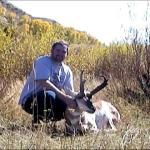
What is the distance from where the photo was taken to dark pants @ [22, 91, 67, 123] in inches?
324

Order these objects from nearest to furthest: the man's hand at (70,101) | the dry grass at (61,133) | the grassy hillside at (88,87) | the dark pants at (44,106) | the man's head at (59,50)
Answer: the dry grass at (61,133), the grassy hillside at (88,87), the man's hand at (70,101), the dark pants at (44,106), the man's head at (59,50)

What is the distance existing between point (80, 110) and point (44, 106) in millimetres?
516

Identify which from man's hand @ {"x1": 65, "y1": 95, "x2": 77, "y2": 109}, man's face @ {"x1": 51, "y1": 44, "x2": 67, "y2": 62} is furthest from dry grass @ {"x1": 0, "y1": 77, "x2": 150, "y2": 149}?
man's face @ {"x1": 51, "y1": 44, "x2": 67, "y2": 62}

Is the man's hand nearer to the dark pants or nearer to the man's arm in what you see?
the man's arm

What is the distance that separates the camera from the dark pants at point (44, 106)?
8.23 metres

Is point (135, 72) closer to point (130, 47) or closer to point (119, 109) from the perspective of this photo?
point (130, 47)

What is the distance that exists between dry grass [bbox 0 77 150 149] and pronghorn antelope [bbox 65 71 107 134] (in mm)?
172

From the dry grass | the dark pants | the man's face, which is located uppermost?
the man's face

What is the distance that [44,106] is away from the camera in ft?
26.9

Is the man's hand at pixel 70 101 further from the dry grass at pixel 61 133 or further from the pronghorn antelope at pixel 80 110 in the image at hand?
the dry grass at pixel 61 133

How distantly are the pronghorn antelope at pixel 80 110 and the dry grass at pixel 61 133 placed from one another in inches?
6.8

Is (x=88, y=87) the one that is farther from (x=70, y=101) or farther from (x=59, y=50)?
(x=70, y=101)

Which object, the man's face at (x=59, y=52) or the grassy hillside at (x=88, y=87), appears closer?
the grassy hillside at (x=88, y=87)

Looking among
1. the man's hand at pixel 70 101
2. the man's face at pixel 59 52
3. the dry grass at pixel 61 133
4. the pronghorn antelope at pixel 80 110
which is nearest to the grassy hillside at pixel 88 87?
the dry grass at pixel 61 133
